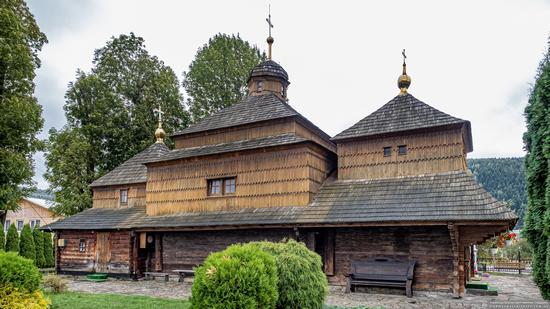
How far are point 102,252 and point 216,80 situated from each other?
1462 cm

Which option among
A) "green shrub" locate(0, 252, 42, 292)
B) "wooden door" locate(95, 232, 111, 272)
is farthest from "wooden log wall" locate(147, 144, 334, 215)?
"green shrub" locate(0, 252, 42, 292)

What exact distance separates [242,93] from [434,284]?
2025 centimetres

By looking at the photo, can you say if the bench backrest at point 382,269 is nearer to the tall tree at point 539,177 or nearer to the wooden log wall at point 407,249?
the wooden log wall at point 407,249

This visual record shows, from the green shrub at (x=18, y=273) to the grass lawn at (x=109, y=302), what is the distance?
1655mm

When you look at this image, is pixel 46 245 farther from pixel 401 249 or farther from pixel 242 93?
pixel 401 249

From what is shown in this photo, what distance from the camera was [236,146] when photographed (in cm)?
1597

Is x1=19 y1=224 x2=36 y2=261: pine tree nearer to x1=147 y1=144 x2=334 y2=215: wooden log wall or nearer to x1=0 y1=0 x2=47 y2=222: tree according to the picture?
x1=0 y1=0 x2=47 y2=222: tree

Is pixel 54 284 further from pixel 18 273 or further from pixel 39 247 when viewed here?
pixel 39 247

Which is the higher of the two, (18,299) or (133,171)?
(133,171)

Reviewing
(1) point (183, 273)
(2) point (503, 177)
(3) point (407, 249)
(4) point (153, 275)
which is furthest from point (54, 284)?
(2) point (503, 177)

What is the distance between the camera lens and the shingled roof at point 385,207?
453 inches

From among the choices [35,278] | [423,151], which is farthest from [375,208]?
[35,278]

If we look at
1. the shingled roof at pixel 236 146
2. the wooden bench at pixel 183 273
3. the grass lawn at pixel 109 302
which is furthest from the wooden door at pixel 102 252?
the grass lawn at pixel 109 302

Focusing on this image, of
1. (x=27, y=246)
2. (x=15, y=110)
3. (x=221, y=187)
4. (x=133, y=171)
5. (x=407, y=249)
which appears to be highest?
(x=15, y=110)
